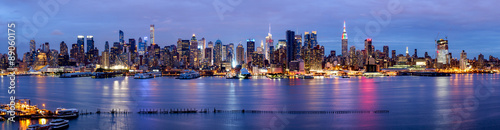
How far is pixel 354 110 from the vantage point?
42281mm

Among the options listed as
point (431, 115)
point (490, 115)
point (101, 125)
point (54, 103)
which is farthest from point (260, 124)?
point (54, 103)

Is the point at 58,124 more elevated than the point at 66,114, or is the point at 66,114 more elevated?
the point at 66,114

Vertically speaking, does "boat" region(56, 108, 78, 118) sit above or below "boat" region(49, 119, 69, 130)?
above

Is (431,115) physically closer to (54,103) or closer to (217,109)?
(217,109)

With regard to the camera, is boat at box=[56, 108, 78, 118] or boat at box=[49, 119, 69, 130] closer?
boat at box=[49, 119, 69, 130]

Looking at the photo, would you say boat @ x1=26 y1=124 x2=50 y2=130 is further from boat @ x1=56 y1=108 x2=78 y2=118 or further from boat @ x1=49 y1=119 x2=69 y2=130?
boat @ x1=56 y1=108 x2=78 y2=118

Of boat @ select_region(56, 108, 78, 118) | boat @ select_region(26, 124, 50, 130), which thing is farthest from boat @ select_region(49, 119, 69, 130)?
boat @ select_region(56, 108, 78, 118)

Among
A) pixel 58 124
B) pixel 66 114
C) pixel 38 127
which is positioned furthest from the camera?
pixel 66 114

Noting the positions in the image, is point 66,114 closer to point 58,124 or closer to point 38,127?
point 58,124

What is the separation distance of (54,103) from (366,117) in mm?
35199

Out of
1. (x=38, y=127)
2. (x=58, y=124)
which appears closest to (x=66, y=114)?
(x=58, y=124)

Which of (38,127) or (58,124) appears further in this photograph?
(58,124)

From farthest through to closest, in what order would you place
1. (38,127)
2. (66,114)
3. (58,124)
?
(66,114)
(58,124)
(38,127)

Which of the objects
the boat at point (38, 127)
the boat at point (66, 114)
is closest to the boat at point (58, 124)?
the boat at point (38, 127)
